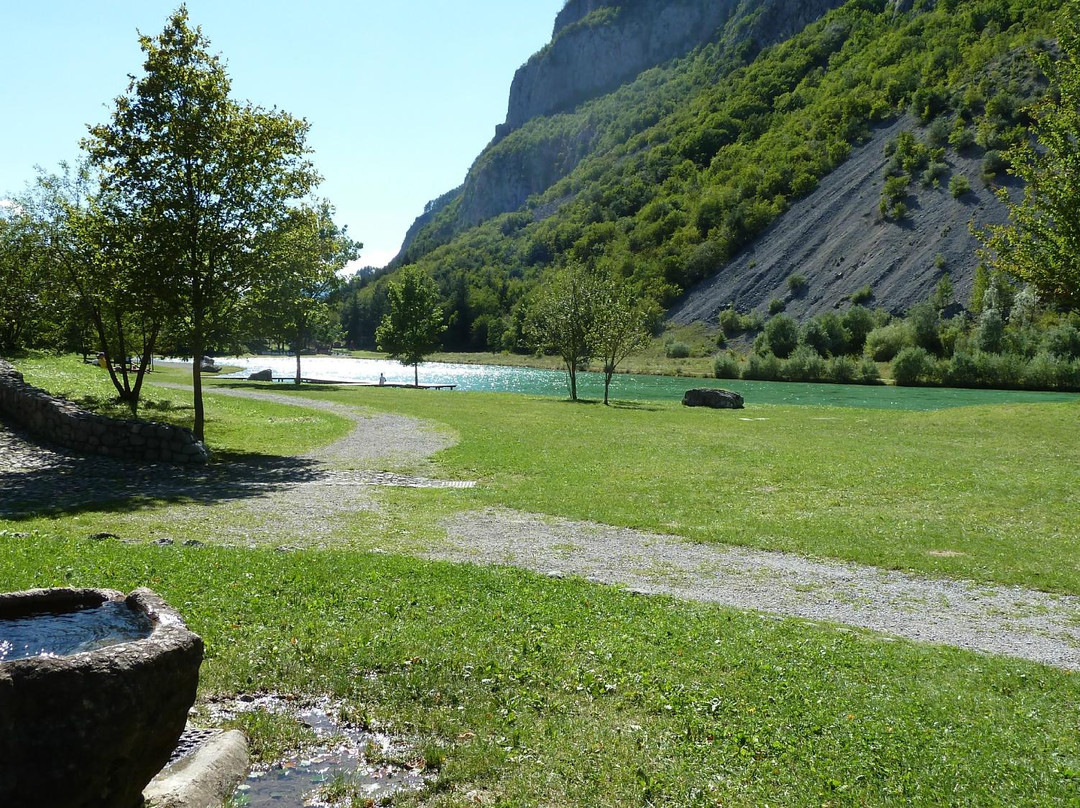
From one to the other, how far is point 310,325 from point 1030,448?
60.9m

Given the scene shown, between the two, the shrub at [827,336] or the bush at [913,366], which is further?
the shrub at [827,336]

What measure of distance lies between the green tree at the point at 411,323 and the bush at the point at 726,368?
44389 mm

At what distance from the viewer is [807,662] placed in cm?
816

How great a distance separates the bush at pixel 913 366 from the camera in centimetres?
8675

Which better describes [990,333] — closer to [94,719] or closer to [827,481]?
[827,481]

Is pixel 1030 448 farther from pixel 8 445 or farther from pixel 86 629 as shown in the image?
pixel 8 445

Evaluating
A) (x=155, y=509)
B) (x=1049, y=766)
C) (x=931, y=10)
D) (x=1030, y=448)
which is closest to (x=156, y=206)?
(x=155, y=509)

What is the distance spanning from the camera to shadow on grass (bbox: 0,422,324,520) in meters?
16.3

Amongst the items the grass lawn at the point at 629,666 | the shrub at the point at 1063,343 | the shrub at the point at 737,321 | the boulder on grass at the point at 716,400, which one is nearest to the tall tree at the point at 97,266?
the grass lawn at the point at 629,666

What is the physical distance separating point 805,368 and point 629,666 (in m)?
96.4

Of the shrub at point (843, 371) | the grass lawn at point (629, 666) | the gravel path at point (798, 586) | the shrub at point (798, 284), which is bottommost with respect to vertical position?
the gravel path at point (798, 586)

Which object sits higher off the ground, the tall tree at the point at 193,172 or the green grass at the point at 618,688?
the tall tree at the point at 193,172

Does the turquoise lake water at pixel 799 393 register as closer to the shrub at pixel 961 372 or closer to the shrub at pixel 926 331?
the shrub at pixel 961 372

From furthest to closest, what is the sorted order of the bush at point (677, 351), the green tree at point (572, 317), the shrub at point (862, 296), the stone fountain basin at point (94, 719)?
the bush at point (677, 351)
the shrub at point (862, 296)
the green tree at point (572, 317)
the stone fountain basin at point (94, 719)
